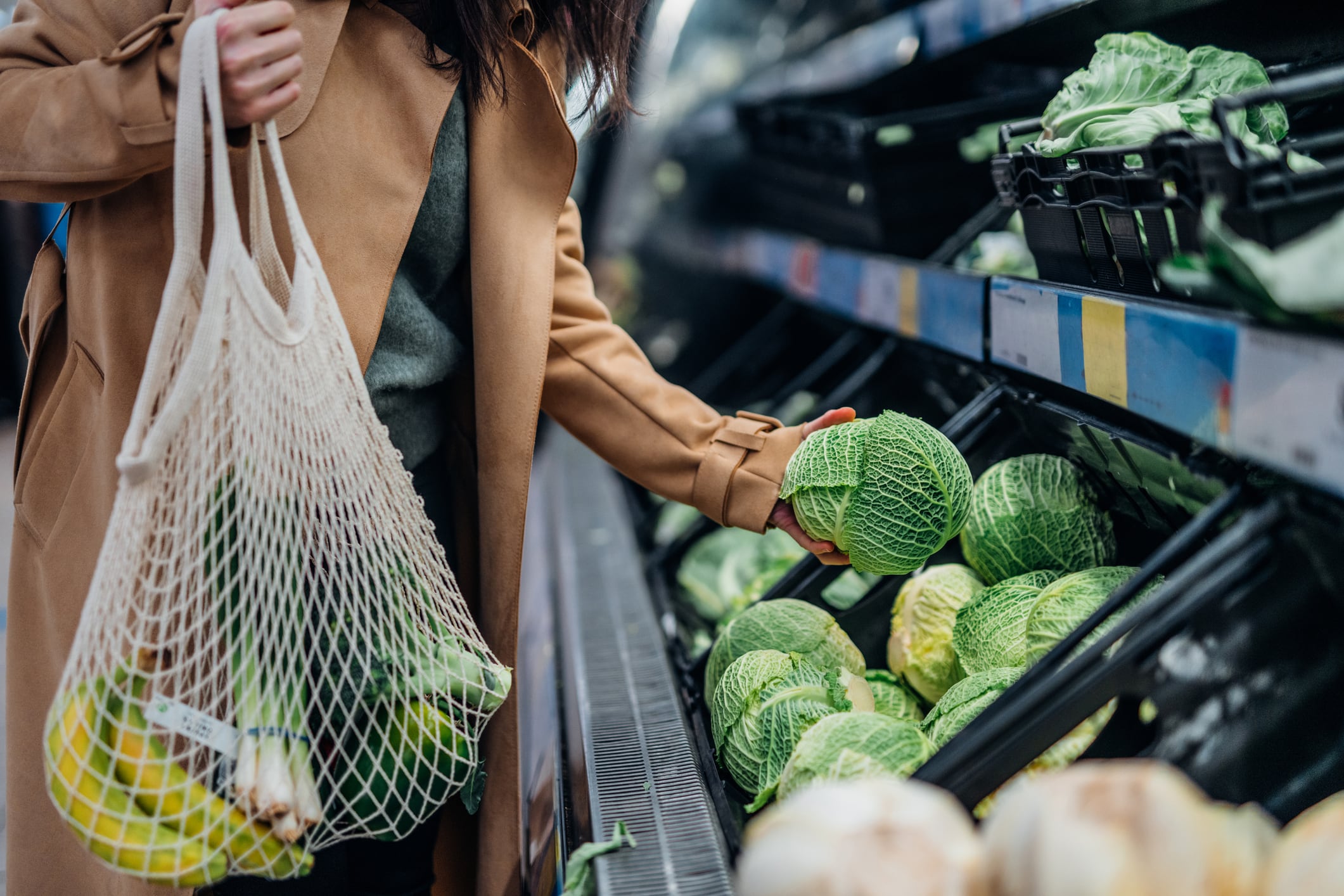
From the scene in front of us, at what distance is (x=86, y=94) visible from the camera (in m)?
1.12

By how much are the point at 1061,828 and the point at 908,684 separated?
103cm

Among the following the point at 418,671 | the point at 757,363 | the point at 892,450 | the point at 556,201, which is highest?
the point at 556,201

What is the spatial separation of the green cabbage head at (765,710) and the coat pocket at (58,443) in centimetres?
103

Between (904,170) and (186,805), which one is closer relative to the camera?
(186,805)

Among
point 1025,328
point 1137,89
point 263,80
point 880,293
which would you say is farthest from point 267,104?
point 880,293

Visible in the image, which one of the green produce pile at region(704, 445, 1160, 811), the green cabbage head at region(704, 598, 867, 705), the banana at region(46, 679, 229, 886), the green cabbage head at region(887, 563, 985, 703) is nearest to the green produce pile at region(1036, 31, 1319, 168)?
the green produce pile at region(704, 445, 1160, 811)

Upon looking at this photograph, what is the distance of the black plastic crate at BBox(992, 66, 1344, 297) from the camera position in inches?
38.7

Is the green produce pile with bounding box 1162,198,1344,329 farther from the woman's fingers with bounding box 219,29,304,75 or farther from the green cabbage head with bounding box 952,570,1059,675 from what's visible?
the woman's fingers with bounding box 219,29,304,75

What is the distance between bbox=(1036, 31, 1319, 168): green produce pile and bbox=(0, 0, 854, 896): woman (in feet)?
1.91

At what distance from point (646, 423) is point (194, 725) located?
80 cm

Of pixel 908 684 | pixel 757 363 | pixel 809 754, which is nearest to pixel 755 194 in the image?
pixel 757 363

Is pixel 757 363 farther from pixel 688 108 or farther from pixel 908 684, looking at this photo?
pixel 688 108

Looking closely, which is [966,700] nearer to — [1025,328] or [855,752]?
[855,752]

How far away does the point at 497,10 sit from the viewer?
4.50 feet
